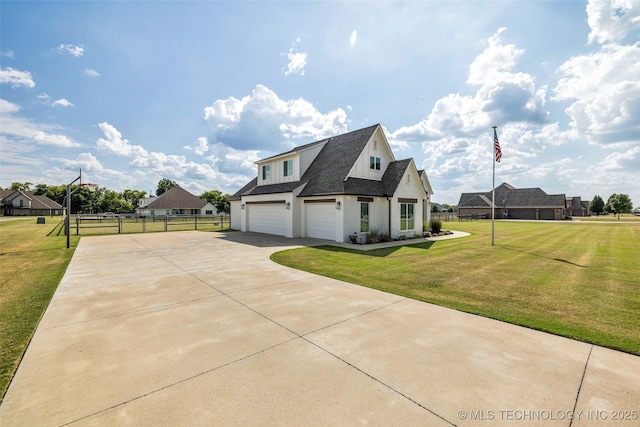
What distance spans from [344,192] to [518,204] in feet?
165

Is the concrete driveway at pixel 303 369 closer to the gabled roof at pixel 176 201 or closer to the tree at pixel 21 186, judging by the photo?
the gabled roof at pixel 176 201

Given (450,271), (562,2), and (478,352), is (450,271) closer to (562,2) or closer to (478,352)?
(478,352)

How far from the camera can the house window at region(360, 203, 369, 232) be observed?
53.0 ft

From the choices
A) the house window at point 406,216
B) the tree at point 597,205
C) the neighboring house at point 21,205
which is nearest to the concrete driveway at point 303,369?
the house window at point 406,216

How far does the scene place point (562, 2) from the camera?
11.2 m

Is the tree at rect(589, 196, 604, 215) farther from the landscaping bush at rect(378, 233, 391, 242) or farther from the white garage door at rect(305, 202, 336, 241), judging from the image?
the white garage door at rect(305, 202, 336, 241)

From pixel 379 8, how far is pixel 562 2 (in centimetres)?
731

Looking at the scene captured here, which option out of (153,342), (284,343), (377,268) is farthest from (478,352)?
(377,268)

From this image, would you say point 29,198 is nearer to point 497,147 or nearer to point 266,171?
point 266,171

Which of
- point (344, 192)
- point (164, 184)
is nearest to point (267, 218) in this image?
point (344, 192)

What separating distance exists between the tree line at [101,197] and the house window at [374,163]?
50.0m

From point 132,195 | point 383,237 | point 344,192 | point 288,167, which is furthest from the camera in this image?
point 132,195

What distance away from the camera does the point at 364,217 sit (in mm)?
16312

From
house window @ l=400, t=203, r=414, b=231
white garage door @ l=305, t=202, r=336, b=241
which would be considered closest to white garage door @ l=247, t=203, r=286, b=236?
white garage door @ l=305, t=202, r=336, b=241
